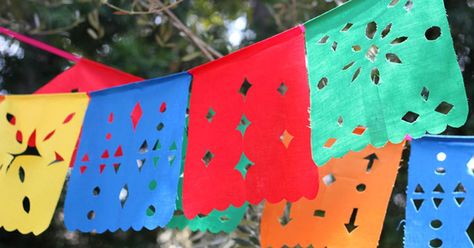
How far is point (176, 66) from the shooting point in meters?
2.31

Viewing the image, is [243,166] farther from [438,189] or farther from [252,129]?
[438,189]

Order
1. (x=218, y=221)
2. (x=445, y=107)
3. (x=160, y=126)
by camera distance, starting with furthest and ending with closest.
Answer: (x=218, y=221), (x=160, y=126), (x=445, y=107)

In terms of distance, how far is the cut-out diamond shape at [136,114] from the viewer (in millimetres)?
1318

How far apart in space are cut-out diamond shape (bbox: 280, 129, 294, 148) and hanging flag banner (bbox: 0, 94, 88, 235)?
0.41 m

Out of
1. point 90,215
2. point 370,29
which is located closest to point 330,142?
point 370,29

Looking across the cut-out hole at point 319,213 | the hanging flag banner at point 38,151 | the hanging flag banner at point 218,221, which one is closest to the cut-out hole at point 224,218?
the hanging flag banner at point 218,221

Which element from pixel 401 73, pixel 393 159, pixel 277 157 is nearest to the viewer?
pixel 401 73

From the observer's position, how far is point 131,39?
228 cm

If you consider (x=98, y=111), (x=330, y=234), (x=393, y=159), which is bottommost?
(x=330, y=234)

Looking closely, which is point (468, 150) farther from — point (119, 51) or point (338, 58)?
point (119, 51)

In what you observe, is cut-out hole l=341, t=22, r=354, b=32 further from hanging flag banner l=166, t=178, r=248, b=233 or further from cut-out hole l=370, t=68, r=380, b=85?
hanging flag banner l=166, t=178, r=248, b=233

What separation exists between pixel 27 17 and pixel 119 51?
0.93 feet

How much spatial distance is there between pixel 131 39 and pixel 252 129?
48.2 inches

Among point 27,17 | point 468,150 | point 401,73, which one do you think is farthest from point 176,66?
point 401,73
